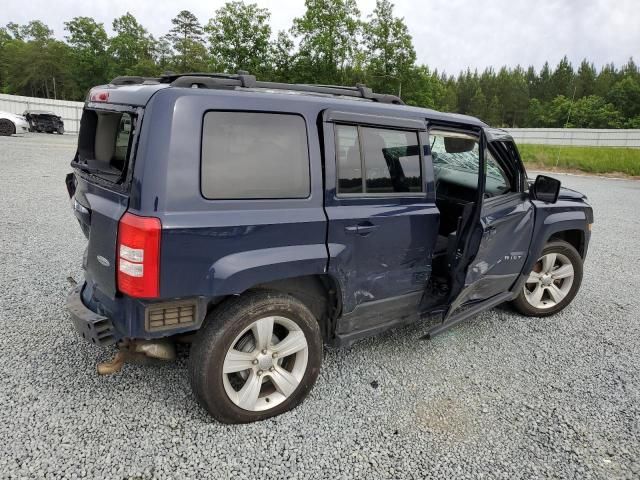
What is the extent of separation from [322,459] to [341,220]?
1.35 metres

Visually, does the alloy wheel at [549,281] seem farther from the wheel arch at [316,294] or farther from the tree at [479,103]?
the tree at [479,103]

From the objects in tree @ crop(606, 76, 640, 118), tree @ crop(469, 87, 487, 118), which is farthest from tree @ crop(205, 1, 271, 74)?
tree @ crop(469, 87, 487, 118)

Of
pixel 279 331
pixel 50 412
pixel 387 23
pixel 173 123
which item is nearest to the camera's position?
pixel 173 123

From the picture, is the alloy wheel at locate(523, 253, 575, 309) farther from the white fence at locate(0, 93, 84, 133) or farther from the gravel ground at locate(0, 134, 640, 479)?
the white fence at locate(0, 93, 84, 133)

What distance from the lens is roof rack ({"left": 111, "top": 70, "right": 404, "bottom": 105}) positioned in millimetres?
2422

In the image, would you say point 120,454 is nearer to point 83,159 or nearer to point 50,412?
point 50,412

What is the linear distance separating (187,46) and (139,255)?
7080 cm

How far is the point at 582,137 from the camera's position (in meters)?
42.8

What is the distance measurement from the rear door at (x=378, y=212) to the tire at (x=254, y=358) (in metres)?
0.38

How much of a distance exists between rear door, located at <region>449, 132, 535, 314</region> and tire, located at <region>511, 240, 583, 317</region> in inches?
17.6

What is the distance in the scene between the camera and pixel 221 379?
8.04 ft

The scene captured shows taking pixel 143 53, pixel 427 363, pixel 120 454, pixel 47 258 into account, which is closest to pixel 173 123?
pixel 120 454

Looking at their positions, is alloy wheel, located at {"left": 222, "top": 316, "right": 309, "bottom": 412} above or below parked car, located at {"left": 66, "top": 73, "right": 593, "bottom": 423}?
below

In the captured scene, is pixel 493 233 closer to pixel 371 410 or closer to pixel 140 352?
pixel 371 410
